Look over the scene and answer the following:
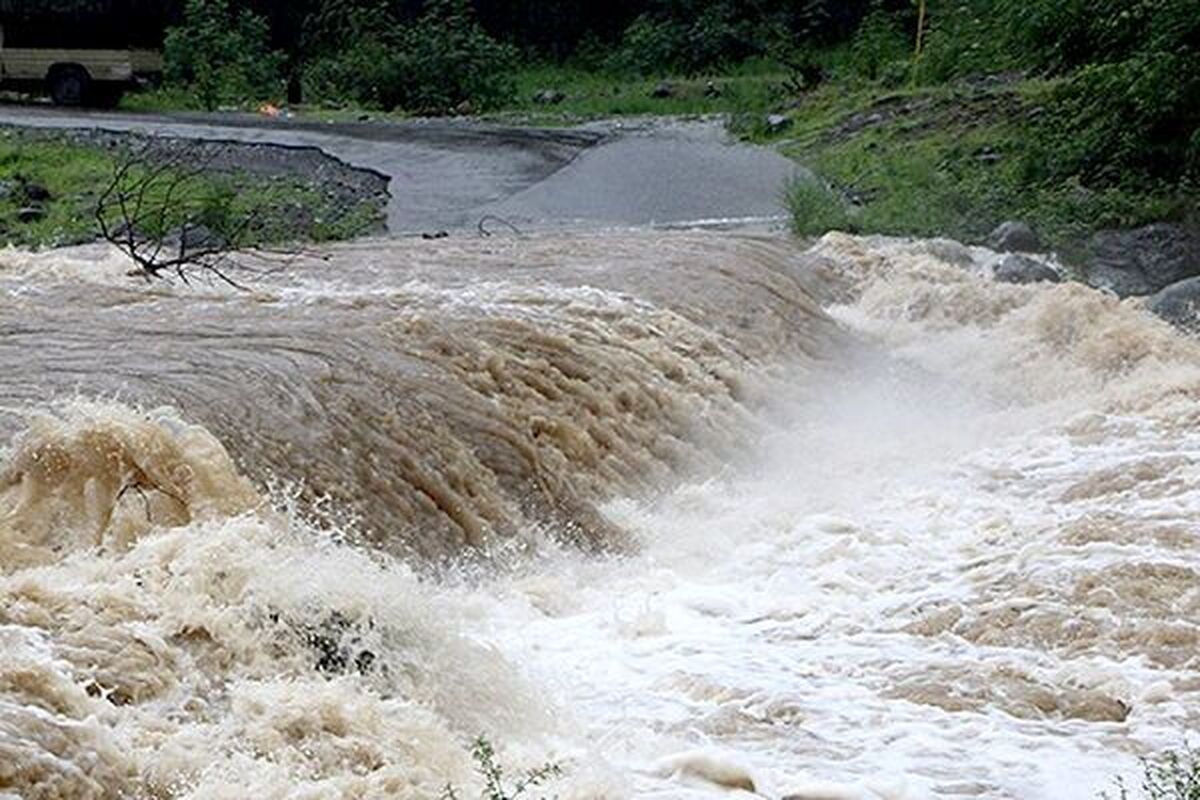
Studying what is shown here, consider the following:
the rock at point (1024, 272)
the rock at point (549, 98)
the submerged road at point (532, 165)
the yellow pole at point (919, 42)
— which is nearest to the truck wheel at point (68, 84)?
the submerged road at point (532, 165)

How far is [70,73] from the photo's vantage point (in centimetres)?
2592

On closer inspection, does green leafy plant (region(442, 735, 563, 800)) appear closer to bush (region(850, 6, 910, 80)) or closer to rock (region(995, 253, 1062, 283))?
rock (region(995, 253, 1062, 283))

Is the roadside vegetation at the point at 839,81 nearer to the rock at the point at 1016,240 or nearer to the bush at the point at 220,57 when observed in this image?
the bush at the point at 220,57

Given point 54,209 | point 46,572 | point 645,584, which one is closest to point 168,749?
point 46,572

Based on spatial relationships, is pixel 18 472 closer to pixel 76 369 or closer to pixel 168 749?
pixel 76 369

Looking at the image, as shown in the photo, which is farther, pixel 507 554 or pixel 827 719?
pixel 507 554

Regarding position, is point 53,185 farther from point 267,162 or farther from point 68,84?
point 68,84

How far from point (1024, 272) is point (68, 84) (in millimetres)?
15986

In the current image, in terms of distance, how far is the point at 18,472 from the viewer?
6699 millimetres

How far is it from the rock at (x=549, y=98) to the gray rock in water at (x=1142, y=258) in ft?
48.4

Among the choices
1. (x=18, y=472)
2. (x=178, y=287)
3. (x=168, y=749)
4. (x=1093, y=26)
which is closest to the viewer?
(x=168, y=749)

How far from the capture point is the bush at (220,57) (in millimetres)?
26859

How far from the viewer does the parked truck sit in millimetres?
25984

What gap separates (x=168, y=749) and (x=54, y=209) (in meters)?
12.1
